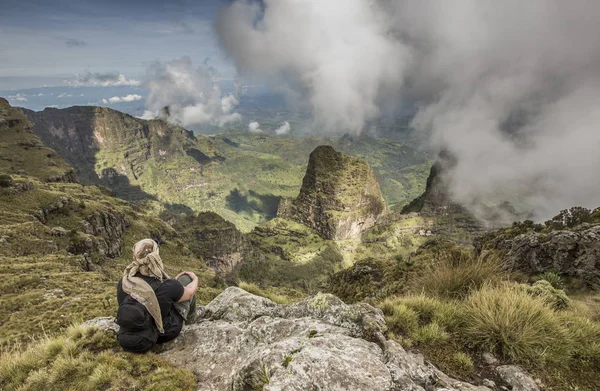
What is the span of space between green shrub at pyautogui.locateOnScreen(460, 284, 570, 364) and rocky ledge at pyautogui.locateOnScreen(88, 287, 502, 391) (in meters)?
1.34

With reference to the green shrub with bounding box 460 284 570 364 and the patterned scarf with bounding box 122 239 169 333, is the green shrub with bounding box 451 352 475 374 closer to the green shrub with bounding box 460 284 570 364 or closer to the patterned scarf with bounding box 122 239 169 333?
the green shrub with bounding box 460 284 570 364

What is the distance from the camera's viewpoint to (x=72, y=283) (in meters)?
27.0

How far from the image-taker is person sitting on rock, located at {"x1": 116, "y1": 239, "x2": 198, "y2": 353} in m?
6.59

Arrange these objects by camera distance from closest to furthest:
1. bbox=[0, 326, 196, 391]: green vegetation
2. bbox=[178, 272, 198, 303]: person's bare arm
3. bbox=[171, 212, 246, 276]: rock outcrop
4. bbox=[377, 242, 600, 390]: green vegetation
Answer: bbox=[377, 242, 600, 390]: green vegetation < bbox=[0, 326, 196, 391]: green vegetation < bbox=[178, 272, 198, 303]: person's bare arm < bbox=[171, 212, 246, 276]: rock outcrop

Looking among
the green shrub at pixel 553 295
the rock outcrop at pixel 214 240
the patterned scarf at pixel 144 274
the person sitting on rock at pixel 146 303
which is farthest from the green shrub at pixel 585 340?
the rock outcrop at pixel 214 240

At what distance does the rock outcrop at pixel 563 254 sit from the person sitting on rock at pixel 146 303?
16.1 m

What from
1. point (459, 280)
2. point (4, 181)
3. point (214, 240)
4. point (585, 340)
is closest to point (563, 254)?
point (459, 280)

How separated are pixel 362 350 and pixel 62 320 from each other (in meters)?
22.3

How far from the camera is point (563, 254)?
55.3 ft

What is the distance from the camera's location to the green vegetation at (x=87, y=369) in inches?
221

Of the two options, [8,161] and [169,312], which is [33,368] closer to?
[169,312]

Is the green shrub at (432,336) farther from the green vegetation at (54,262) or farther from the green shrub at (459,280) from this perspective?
the green vegetation at (54,262)

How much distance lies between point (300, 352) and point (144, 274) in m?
4.80

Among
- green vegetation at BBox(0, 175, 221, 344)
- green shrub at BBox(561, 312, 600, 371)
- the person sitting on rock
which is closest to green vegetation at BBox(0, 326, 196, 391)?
A: the person sitting on rock
